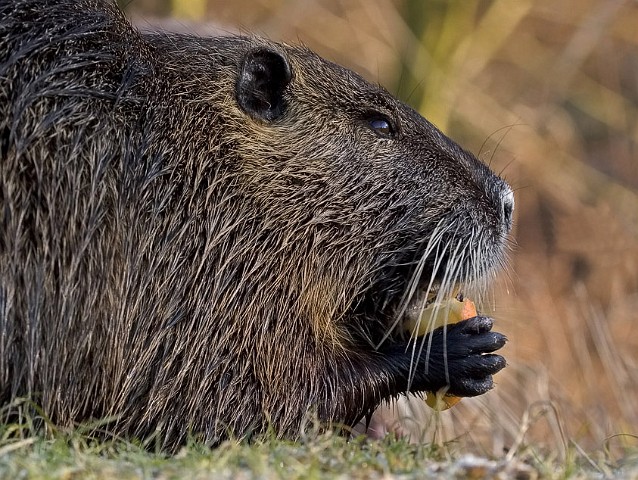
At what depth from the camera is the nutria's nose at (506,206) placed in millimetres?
3902

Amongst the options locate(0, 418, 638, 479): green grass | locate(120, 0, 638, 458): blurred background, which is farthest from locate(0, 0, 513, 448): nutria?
locate(120, 0, 638, 458): blurred background

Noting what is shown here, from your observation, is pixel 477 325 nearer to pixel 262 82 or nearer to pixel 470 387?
pixel 470 387

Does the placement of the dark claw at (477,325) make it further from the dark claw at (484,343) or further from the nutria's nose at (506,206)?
the nutria's nose at (506,206)

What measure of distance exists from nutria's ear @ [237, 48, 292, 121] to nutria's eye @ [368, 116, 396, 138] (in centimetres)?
35

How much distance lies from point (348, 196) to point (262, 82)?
19.8 inches

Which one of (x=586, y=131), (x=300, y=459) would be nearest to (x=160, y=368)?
Result: (x=300, y=459)

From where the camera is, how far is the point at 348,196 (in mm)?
3750

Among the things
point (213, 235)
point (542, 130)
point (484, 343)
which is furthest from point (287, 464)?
point (542, 130)

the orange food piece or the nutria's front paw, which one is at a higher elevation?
the orange food piece

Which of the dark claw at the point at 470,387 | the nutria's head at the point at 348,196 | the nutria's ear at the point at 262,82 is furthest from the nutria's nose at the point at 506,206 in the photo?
the nutria's ear at the point at 262,82

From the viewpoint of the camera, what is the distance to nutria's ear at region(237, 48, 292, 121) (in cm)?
374

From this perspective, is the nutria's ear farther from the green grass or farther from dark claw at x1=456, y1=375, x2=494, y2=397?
the green grass

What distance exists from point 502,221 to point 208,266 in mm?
1111

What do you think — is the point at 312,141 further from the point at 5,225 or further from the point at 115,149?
the point at 5,225
